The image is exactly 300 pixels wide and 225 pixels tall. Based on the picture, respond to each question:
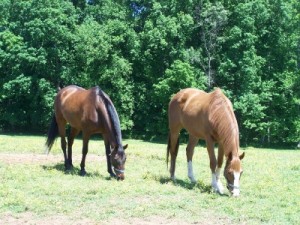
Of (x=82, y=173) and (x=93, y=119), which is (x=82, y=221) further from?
(x=93, y=119)

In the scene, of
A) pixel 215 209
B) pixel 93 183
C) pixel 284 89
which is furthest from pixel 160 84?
pixel 215 209

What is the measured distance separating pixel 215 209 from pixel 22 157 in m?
7.88

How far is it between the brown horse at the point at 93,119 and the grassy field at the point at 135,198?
0.49 metres

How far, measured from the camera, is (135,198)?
8266 mm

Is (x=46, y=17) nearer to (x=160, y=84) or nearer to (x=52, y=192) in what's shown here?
(x=160, y=84)

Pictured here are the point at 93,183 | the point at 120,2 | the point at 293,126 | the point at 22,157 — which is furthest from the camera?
the point at 120,2

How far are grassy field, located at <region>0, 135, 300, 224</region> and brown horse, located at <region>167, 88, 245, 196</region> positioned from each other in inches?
18.2

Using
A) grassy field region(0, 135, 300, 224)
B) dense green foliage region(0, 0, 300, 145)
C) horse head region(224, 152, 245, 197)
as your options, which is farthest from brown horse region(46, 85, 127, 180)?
dense green foliage region(0, 0, 300, 145)

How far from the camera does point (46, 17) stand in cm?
2992

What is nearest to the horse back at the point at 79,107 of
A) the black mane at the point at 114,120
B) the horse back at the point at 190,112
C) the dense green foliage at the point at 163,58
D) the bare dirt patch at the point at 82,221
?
the black mane at the point at 114,120

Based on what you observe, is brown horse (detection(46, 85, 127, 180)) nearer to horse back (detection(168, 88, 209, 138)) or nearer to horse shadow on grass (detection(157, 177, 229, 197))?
horse shadow on grass (detection(157, 177, 229, 197))

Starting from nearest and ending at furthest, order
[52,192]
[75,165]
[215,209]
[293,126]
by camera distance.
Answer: [215,209]
[52,192]
[75,165]
[293,126]

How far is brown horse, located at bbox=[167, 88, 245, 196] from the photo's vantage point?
8750mm

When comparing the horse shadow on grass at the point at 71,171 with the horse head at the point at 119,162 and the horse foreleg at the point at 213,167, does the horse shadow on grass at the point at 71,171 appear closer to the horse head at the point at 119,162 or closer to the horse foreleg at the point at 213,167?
the horse head at the point at 119,162
